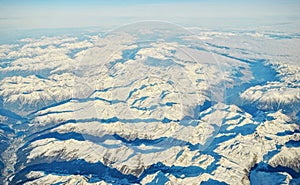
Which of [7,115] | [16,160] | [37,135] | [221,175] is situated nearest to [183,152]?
[221,175]

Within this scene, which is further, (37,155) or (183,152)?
(37,155)

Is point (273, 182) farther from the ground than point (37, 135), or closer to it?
farther from the ground

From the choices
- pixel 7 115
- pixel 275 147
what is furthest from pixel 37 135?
pixel 275 147

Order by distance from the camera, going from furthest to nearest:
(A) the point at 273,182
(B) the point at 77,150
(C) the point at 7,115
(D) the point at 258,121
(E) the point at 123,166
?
(C) the point at 7,115
(D) the point at 258,121
(B) the point at 77,150
(E) the point at 123,166
(A) the point at 273,182

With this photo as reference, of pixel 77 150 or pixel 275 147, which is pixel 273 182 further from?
pixel 77 150

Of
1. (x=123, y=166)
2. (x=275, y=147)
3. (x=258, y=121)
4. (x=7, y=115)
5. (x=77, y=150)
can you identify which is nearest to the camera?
(x=123, y=166)

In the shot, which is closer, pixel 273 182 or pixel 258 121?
pixel 273 182

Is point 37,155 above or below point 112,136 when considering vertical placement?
below

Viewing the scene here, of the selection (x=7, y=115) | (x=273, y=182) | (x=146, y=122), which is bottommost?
(x=7, y=115)

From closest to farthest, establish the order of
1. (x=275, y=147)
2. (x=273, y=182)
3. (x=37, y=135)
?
(x=273, y=182), (x=275, y=147), (x=37, y=135)

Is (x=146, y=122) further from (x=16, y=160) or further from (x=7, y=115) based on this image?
(x=7, y=115)
